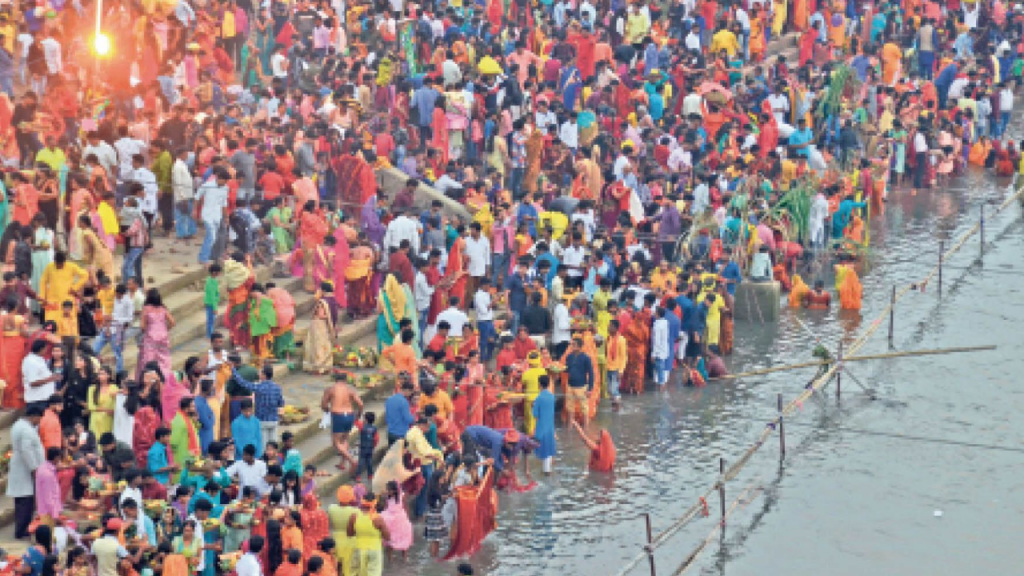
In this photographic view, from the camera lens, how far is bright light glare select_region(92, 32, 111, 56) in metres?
26.5

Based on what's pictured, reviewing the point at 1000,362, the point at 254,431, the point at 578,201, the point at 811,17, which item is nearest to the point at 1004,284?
the point at 1000,362

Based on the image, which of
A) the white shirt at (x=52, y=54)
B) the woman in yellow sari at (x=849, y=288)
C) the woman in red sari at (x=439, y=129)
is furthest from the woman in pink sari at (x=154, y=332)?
the woman in yellow sari at (x=849, y=288)

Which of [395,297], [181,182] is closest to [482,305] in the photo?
[395,297]

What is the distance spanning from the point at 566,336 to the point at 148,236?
4967mm

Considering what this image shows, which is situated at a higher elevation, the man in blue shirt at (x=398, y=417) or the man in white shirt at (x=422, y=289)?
the man in white shirt at (x=422, y=289)

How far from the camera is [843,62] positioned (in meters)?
34.9

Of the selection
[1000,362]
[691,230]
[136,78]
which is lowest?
[1000,362]

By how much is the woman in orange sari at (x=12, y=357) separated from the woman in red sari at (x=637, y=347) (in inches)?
292

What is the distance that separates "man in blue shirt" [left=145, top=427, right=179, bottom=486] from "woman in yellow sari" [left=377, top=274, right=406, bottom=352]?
180 inches

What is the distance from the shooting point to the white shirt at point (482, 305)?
2302cm

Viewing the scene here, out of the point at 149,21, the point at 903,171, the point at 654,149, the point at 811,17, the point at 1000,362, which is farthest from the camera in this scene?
the point at 811,17

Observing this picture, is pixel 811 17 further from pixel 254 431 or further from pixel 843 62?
pixel 254 431

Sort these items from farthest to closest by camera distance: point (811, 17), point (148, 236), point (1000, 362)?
1. point (811, 17)
2. point (1000, 362)
3. point (148, 236)

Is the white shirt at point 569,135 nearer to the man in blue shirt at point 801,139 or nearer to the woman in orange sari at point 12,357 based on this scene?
the man in blue shirt at point 801,139
